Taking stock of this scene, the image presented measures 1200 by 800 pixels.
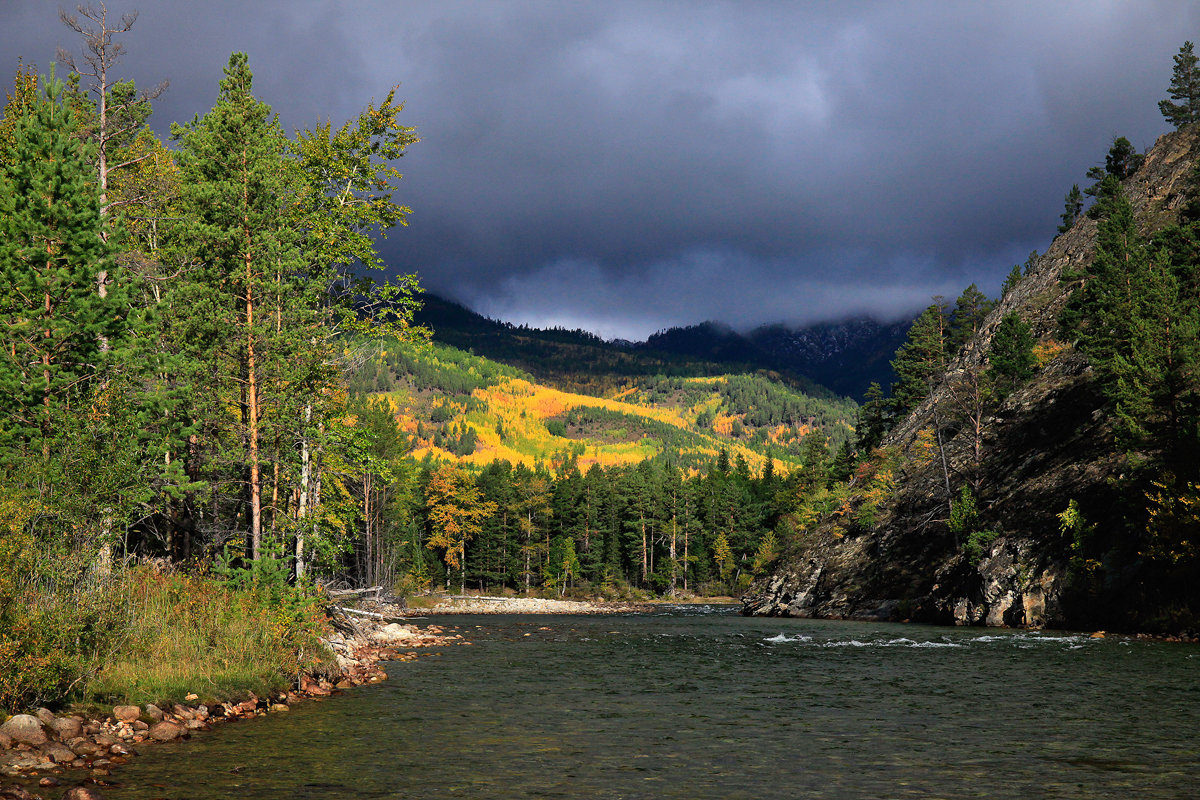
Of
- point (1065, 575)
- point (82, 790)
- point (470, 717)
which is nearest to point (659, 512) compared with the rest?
point (1065, 575)

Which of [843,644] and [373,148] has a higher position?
[373,148]

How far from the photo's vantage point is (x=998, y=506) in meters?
59.5

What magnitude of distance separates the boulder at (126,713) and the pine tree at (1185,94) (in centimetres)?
14310

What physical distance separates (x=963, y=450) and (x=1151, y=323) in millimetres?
30318

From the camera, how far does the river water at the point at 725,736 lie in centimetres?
1252

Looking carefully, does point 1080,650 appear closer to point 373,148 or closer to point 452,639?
point 452,639

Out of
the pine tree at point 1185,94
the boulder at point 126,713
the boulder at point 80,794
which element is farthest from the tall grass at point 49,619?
the pine tree at point 1185,94

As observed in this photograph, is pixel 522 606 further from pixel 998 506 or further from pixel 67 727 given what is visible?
pixel 67 727

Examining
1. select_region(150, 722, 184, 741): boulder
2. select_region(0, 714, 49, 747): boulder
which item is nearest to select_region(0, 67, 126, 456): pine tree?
select_region(150, 722, 184, 741): boulder

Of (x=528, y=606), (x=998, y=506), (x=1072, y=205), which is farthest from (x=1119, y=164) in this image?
(x=528, y=606)

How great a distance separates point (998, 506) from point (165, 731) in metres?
58.7

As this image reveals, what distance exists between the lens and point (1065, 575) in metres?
48.1

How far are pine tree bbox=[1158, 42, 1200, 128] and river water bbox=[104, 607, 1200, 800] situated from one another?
118061 mm

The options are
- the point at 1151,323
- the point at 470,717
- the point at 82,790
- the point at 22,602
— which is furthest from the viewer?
the point at 1151,323
